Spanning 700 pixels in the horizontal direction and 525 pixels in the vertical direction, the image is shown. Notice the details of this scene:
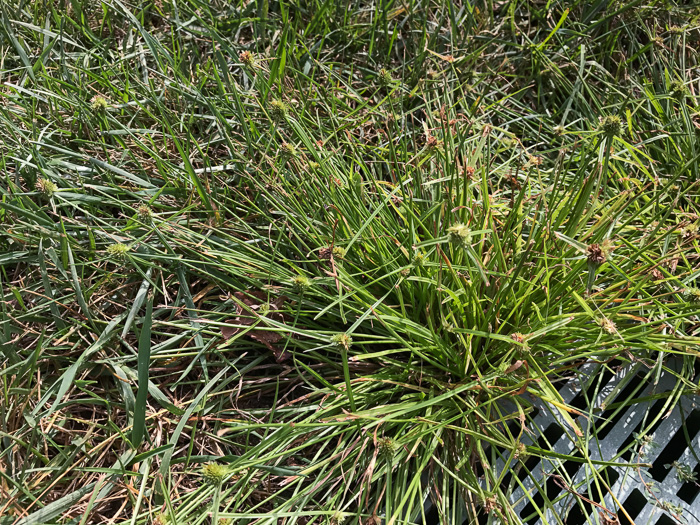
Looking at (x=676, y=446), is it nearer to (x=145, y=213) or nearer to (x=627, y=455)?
(x=627, y=455)

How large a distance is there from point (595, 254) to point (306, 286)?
1.92 feet

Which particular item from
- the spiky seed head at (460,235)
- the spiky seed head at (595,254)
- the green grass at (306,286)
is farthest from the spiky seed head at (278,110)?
the spiky seed head at (595,254)

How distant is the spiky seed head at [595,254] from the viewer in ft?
3.25

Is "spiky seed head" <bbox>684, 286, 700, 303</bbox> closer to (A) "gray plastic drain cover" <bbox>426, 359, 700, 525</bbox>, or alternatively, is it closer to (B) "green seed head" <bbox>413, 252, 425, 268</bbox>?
(A) "gray plastic drain cover" <bbox>426, 359, 700, 525</bbox>

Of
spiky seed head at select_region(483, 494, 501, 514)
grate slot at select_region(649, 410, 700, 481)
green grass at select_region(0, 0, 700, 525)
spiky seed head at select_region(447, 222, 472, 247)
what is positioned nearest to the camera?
spiky seed head at select_region(447, 222, 472, 247)

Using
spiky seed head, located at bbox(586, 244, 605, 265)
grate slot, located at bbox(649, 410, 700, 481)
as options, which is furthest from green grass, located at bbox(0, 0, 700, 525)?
grate slot, located at bbox(649, 410, 700, 481)

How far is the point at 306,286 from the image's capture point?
3.90 feet

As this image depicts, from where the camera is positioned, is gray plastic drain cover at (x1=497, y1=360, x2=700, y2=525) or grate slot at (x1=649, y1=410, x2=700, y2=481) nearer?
gray plastic drain cover at (x1=497, y1=360, x2=700, y2=525)

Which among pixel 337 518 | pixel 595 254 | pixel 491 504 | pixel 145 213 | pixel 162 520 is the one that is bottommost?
pixel 162 520

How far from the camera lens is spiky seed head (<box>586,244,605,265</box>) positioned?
990mm

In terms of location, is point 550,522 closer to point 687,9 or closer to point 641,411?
point 641,411

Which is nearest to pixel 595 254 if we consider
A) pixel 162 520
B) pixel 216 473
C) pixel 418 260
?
pixel 418 260

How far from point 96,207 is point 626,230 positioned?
152cm

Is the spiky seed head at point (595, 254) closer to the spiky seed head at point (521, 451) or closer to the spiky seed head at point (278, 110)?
the spiky seed head at point (521, 451)
